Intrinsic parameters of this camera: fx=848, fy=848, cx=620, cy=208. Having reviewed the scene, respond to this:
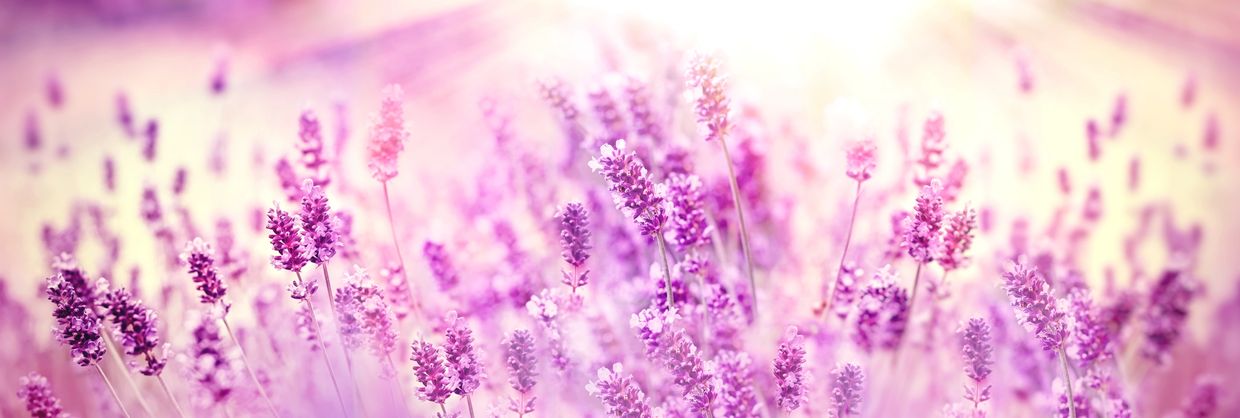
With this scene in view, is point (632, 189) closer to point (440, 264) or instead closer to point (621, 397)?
point (621, 397)

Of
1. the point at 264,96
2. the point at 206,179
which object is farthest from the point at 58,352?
the point at 264,96

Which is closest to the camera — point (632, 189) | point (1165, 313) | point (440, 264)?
point (632, 189)

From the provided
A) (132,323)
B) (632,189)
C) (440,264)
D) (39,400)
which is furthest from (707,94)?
(39,400)

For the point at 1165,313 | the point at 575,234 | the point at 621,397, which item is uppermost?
the point at 1165,313

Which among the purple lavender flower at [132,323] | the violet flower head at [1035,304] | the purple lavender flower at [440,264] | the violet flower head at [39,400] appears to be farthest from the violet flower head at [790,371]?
the violet flower head at [39,400]

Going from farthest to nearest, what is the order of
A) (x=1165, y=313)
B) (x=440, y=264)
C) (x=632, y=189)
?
(x=1165, y=313)
(x=440, y=264)
(x=632, y=189)

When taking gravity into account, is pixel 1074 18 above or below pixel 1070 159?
above

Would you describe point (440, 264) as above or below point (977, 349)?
above

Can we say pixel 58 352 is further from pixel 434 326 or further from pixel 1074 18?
pixel 1074 18
